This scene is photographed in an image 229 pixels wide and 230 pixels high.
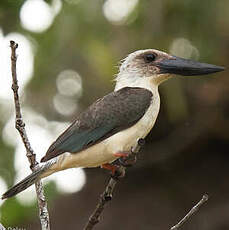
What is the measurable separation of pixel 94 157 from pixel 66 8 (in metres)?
1.89

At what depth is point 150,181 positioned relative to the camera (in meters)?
6.89

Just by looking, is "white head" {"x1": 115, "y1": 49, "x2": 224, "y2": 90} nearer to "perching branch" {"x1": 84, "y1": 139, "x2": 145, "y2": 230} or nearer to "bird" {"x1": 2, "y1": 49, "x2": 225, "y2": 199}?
"bird" {"x1": 2, "y1": 49, "x2": 225, "y2": 199}

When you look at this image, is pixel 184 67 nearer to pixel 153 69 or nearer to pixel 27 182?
pixel 153 69

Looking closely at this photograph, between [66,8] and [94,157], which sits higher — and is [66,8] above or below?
above

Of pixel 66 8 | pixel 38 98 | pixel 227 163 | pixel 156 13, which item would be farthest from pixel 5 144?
pixel 227 163

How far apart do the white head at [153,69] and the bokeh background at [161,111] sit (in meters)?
1.05

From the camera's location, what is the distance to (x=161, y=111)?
6.56 m

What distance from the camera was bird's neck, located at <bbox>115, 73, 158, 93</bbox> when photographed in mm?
4400

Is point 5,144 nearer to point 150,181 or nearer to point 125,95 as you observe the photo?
point 150,181

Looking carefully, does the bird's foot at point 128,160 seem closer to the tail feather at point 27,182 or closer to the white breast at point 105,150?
the white breast at point 105,150

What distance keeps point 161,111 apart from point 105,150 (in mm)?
2710

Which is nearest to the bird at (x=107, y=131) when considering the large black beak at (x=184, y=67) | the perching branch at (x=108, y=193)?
the large black beak at (x=184, y=67)

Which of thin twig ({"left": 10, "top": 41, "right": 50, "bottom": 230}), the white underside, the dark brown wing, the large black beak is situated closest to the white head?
the large black beak

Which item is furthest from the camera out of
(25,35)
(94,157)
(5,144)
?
(5,144)
